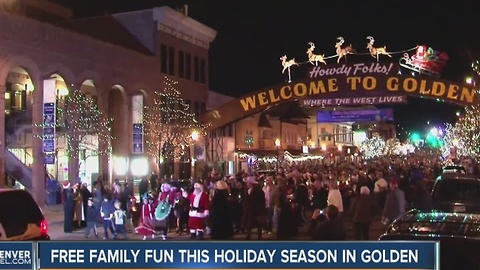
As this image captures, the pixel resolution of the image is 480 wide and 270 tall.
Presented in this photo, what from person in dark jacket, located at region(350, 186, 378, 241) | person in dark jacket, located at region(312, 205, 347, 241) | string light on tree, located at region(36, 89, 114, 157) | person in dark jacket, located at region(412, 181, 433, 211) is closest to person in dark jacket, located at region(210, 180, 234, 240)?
person in dark jacket, located at region(350, 186, 378, 241)

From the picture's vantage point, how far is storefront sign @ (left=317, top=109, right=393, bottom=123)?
47.5 meters

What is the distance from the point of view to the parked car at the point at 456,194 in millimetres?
16453

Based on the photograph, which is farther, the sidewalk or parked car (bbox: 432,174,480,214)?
the sidewalk

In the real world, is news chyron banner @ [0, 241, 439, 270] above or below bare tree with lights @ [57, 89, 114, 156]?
below

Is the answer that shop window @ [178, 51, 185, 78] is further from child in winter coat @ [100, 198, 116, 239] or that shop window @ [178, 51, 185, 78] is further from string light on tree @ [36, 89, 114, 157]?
child in winter coat @ [100, 198, 116, 239]

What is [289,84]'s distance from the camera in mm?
24109

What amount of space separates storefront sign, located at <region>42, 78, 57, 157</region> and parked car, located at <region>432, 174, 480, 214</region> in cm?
1695

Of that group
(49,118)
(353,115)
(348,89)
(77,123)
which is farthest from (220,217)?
(353,115)

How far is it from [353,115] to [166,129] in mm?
17170

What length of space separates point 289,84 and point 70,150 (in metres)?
9.95

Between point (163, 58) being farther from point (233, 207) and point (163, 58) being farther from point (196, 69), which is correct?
point (233, 207)

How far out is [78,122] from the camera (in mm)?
27750

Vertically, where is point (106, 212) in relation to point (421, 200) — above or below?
below

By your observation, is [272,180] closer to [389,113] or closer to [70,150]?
[70,150]
